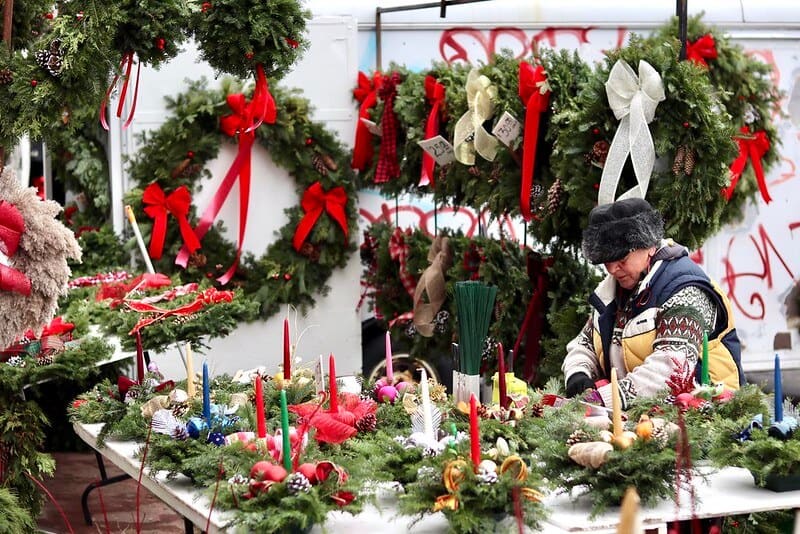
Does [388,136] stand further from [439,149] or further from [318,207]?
[439,149]

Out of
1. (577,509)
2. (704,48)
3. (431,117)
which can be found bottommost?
(577,509)

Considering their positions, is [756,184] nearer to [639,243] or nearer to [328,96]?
[639,243]

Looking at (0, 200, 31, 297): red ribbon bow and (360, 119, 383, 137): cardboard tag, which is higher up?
(360, 119, 383, 137): cardboard tag

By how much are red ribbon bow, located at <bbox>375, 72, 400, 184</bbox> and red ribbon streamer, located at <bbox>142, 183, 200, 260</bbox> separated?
122cm

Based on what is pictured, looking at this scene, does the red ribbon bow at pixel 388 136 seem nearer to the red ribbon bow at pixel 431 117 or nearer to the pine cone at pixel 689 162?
the red ribbon bow at pixel 431 117

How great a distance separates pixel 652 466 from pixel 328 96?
17.7ft

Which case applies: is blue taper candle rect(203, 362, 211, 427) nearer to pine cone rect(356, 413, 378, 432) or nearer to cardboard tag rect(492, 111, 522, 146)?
pine cone rect(356, 413, 378, 432)

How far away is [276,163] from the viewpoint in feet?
25.2

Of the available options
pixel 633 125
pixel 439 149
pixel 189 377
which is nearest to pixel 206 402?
pixel 189 377

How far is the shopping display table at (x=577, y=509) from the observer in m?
2.79

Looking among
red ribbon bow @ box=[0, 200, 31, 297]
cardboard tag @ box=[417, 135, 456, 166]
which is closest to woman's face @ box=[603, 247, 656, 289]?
red ribbon bow @ box=[0, 200, 31, 297]

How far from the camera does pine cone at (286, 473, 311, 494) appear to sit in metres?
2.75

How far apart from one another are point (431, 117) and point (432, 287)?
1.02m

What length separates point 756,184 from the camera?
6137 mm
